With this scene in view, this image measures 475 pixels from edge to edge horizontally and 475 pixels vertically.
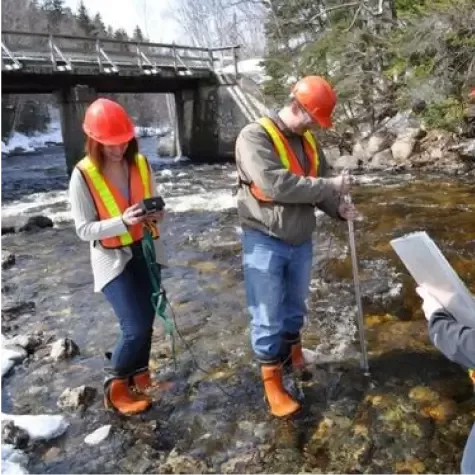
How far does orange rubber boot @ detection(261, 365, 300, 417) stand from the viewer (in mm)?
3795

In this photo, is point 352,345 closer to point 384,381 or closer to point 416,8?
point 384,381

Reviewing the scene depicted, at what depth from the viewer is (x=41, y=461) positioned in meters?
3.49

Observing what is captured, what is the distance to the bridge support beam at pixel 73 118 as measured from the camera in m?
21.1

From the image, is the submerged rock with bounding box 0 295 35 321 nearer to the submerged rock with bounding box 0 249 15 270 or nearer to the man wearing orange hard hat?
the submerged rock with bounding box 0 249 15 270

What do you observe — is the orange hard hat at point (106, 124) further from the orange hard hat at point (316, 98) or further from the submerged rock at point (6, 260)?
the submerged rock at point (6, 260)

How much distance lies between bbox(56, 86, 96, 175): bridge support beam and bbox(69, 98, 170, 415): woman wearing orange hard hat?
1812 centimetres

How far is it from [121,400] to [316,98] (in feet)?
8.22

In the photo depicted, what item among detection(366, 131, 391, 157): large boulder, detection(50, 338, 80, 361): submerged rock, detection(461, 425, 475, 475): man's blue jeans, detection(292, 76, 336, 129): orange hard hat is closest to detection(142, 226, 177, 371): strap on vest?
detection(292, 76, 336, 129): orange hard hat

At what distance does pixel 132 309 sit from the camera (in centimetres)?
367

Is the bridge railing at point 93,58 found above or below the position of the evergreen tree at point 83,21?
below

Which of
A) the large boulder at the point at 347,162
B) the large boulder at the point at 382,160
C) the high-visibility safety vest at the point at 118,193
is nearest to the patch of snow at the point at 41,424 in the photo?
the high-visibility safety vest at the point at 118,193

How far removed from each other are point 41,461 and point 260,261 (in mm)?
1910

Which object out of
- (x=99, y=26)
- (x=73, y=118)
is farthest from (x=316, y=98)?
(x=99, y=26)

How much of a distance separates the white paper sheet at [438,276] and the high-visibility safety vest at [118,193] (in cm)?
198
